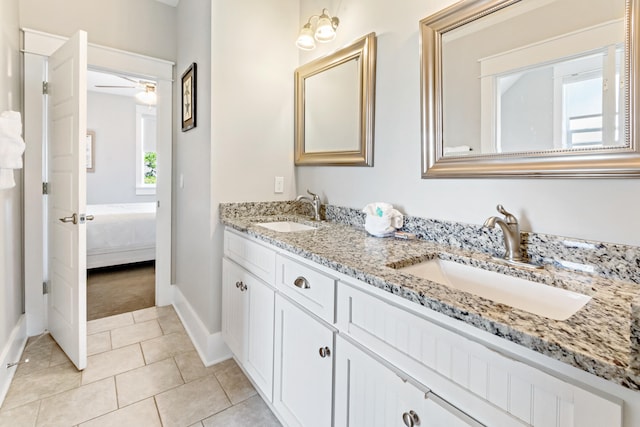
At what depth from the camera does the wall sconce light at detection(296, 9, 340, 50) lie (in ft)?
5.95

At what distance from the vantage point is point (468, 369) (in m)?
0.70

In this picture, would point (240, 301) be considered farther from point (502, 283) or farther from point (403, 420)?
point (502, 283)

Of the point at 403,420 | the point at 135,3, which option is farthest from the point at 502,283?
the point at 135,3

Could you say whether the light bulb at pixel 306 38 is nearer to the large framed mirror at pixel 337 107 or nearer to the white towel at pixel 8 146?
the large framed mirror at pixel 337 107

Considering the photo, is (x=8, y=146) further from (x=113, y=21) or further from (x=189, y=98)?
(x=113, y=21)

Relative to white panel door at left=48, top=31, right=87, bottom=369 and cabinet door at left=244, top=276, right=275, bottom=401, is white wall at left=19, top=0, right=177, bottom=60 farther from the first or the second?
cabinet door at left=244, top=276, right=275, bottom=401

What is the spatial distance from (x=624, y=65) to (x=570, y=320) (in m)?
0.80

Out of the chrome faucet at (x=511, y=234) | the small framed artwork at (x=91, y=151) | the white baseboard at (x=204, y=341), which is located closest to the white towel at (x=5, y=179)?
the white baseboard at (x=204, y=341)

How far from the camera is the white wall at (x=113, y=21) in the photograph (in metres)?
2.25

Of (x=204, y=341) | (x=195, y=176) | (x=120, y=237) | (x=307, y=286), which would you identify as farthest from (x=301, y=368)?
(x=120, y=237)

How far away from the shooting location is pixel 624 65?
92cm

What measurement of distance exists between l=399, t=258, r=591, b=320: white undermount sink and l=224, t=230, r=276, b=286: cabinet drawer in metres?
→ 0.64

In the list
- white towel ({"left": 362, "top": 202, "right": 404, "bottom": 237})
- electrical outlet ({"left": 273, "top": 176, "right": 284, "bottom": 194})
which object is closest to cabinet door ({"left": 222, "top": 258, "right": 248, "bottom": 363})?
electrical outlet ({"left": 273, "top": 176, "right": 284, "bottom": 194})

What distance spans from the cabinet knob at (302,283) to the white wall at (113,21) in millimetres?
2520
